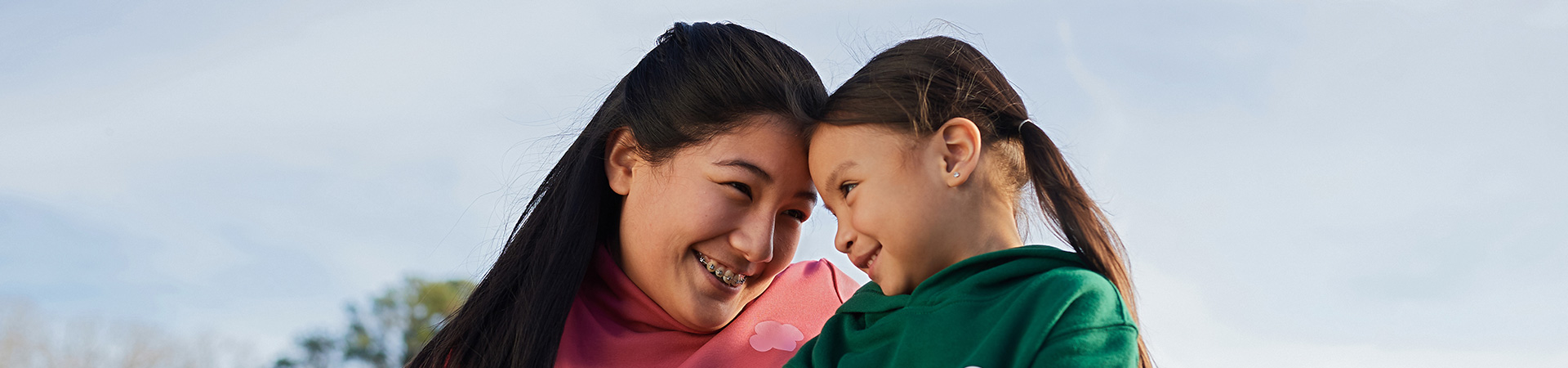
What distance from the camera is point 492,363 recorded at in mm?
2766

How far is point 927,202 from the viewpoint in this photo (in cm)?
206

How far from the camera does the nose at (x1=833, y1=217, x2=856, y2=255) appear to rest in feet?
7.18

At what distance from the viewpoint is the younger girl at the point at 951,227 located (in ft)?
6.02

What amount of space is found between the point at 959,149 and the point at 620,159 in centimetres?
111

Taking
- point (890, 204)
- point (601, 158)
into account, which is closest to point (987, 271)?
point (890, 204)

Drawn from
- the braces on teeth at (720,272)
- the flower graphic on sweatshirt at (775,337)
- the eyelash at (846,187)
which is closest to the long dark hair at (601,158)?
the braces on teeth at (720,272)

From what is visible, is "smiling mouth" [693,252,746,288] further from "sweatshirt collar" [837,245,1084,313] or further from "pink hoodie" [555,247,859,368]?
"sweatshirt collar" [837,245,1084,313]

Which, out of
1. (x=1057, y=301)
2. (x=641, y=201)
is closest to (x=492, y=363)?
(x=641, y=201)

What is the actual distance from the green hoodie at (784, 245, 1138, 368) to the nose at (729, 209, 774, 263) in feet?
1.31

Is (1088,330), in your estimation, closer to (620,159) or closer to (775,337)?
(775,337)

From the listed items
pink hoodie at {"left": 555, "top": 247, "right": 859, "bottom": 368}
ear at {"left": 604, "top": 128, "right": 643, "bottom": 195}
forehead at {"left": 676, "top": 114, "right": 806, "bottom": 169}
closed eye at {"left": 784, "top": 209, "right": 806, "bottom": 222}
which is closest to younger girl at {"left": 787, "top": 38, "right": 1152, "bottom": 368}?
forehead at {"left": 676, "top": 114, "right": 806, "bottom": 169}

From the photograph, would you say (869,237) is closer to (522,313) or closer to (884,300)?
(884,300)

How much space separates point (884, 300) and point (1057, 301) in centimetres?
44

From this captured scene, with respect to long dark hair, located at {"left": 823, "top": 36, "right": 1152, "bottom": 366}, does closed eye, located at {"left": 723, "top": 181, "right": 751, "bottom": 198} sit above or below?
above
